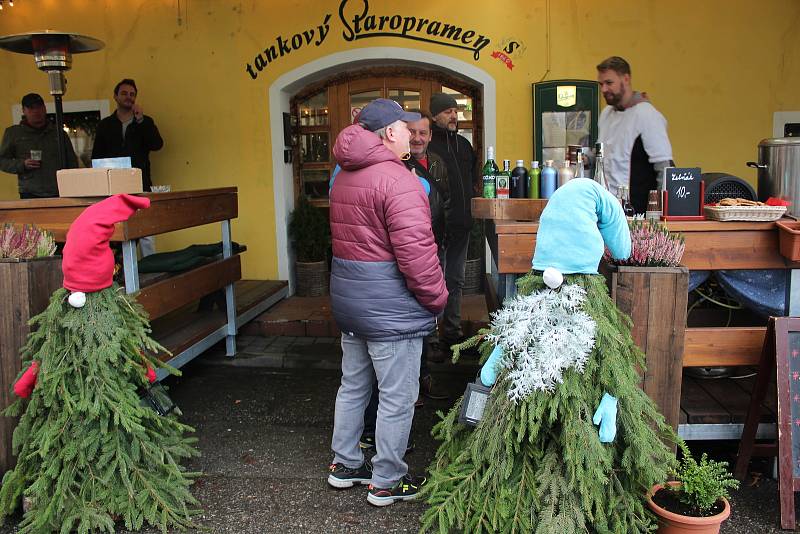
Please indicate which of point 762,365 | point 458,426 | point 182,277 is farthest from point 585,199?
point 182,277

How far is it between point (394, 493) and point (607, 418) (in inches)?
47.3

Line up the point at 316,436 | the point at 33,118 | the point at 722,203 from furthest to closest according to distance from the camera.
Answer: the point at 33,118
the point at 316,436
the point at 722,203

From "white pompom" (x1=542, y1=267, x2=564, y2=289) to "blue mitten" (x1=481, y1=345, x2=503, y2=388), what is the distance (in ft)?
1.19

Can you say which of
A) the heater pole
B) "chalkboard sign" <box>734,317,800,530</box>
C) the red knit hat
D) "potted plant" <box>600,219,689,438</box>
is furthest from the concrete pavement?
the heater pole

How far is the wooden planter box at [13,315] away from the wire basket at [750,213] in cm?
343

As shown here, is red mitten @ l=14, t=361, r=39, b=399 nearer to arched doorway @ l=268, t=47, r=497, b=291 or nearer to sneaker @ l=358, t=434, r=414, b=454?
sneaker @ l=358, t=434, r=414, b=454

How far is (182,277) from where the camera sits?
4.77 m

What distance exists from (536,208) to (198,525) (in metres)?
2.49

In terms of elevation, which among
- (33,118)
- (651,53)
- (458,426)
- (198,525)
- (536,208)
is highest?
(651,53)

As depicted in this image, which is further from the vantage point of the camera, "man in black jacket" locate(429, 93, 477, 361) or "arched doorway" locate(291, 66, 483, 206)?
"arched doorway" locate(291, 66, 483, 206)

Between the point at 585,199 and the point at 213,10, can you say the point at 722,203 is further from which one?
the point at 213,10

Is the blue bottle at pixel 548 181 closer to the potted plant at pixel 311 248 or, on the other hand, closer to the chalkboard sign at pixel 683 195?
the chalkboard sign at pixel 683 195

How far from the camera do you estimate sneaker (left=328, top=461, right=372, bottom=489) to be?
3.54 meters

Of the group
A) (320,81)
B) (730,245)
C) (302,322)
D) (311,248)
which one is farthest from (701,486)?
(320,81)
